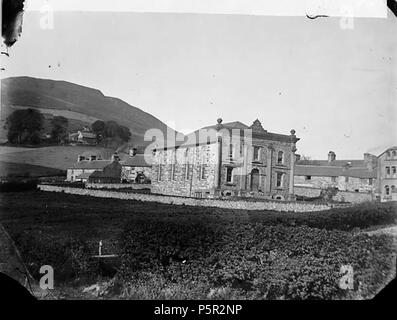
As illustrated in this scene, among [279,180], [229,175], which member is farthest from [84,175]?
[279,180]

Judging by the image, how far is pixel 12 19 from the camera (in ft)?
19.1

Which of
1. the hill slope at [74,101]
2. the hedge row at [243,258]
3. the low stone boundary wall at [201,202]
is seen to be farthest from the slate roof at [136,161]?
the hedge row at [243,258]

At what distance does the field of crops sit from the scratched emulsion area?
2.34 m

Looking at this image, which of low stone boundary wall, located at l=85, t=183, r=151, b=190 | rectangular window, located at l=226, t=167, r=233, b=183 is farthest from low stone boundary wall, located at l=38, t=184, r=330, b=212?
rectangular window, located at l=226, t=167, r=233, b=183

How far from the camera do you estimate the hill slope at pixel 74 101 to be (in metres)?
5.89

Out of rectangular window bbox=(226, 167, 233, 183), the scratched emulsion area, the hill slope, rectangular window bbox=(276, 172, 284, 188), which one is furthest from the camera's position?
rectangular window bbox=(276, 172, 284, 188)

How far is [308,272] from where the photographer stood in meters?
5.43

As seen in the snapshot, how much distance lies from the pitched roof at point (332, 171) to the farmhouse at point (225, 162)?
0.17 metres

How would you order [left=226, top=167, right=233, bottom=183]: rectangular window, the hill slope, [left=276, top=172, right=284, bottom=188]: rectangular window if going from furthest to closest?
[left=276, top=172, right=284, bottom=188]: rectangular window
[left=226, top=167, right=233, bottom=183]: rectangular window
the hill slope

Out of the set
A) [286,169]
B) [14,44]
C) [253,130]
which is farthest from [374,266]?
[14,44]

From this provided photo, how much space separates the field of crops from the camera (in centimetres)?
542

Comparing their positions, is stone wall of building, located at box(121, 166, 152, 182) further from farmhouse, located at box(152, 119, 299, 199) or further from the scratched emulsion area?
the scratched emulsion area
